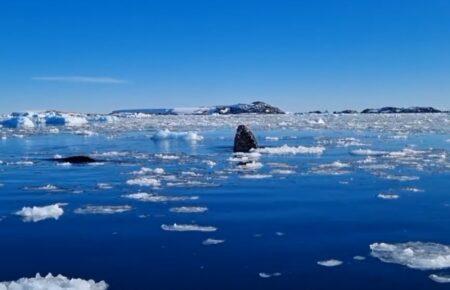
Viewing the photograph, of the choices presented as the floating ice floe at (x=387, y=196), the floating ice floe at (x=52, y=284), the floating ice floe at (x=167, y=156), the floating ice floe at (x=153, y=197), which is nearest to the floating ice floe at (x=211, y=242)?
the floating ice floe at (x=52, y=284)

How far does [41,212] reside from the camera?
36.4ft

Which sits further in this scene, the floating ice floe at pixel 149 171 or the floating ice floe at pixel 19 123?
the floating ice floe at pixel 19 123

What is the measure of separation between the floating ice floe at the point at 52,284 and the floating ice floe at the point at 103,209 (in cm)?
439

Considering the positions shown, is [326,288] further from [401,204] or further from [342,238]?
[401,204]

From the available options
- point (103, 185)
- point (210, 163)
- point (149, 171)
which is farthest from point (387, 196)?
point (210, 163)

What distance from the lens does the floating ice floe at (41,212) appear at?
1086cm

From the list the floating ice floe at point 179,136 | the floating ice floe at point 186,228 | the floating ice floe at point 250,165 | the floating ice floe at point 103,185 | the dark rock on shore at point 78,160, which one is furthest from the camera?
the floating ice floe at point 179,136

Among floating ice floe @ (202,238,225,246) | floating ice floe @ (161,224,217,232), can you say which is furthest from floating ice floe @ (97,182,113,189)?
floating ice floe @ (202,238,225,246)

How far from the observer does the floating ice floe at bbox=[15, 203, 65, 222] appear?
10.9 m

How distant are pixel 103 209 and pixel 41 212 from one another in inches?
45.3

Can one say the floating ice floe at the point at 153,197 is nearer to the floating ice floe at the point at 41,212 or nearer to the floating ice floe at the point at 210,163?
the floating ice floe at the point at 41,212

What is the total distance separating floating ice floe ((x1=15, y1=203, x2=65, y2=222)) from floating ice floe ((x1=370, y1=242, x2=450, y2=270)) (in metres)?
5.76

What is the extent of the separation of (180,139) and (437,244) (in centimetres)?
2840

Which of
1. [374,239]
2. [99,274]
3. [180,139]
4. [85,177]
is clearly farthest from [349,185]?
[180,139]
